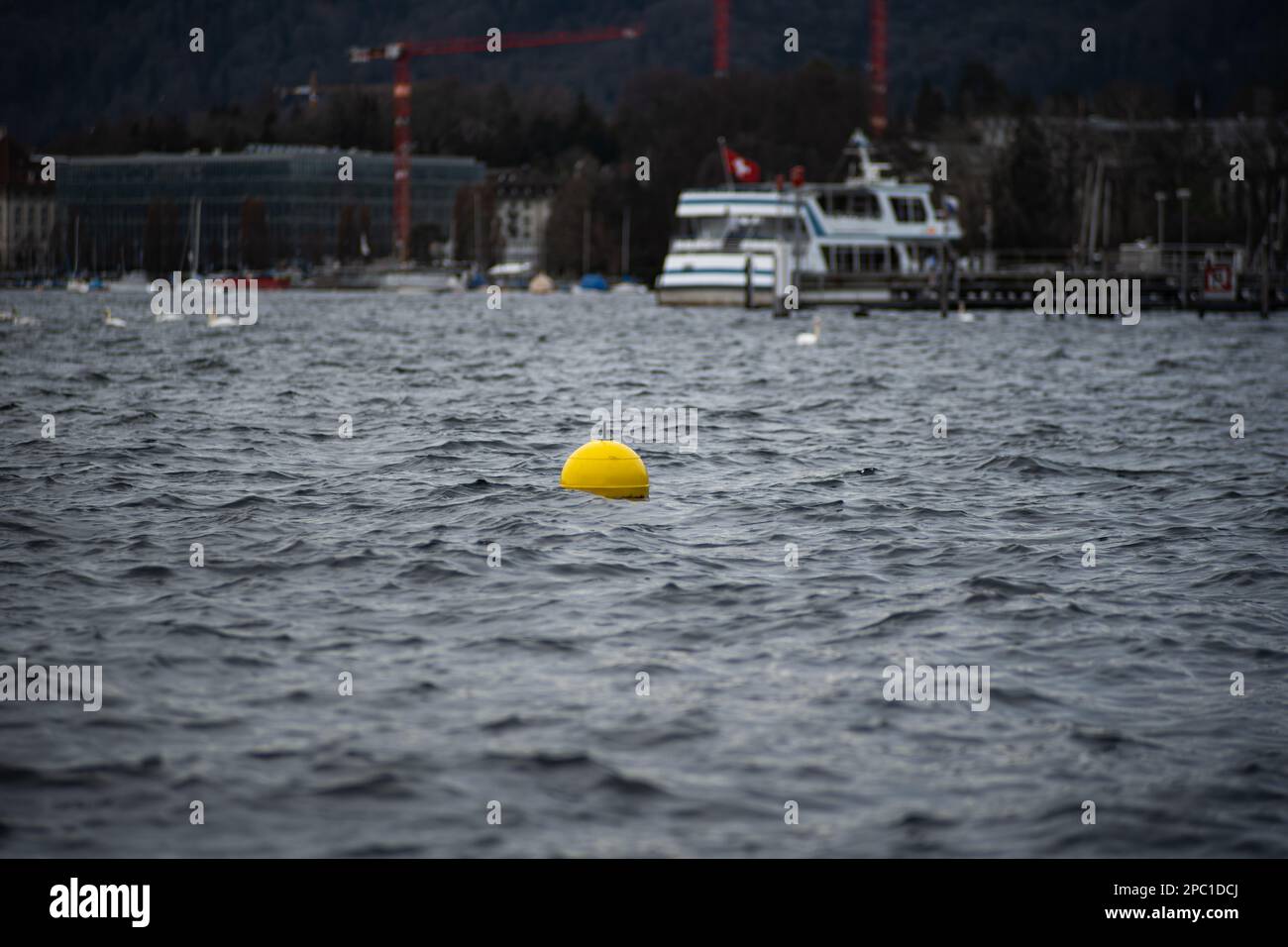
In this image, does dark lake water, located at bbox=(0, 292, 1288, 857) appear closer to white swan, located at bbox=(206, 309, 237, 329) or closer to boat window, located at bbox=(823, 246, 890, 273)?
white swan, located at bbox=(206, 309, 237, 329)

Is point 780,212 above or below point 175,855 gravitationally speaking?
above

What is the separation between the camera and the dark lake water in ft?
27.6

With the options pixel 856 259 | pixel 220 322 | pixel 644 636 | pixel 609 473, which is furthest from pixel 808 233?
pixel 644 636

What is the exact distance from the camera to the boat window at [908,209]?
8581 centimetres

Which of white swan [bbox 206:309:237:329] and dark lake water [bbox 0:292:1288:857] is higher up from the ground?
white swan [bbox 206:309:237:329]

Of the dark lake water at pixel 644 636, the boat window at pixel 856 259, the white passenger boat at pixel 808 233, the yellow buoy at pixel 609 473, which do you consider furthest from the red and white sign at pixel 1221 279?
the yellow buoy at pixel 609 473

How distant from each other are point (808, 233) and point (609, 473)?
2639 inches

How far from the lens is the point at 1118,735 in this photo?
984 cm

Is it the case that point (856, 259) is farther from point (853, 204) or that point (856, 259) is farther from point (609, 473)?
point (609, 473)

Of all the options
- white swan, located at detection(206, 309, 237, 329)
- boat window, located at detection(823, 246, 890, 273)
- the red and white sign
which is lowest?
white swan, located at detection(206, 309, 237, 329)

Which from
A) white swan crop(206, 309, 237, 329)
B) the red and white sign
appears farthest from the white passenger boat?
white swan crop(206, 309, 237, 329)

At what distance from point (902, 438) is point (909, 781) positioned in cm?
1707
